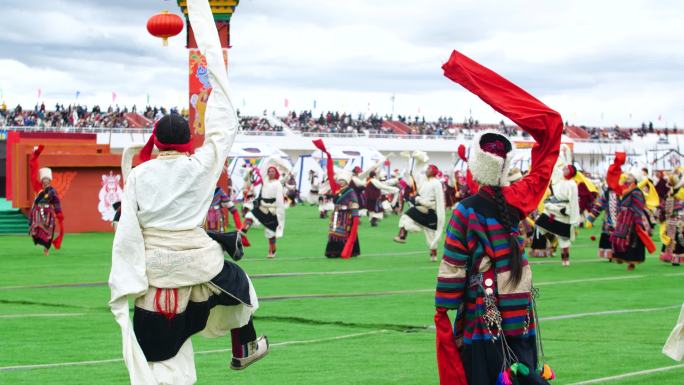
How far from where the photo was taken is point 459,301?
5.82m

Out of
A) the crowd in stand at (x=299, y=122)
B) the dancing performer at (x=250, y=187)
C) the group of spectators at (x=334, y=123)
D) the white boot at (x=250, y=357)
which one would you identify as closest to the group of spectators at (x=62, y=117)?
the crowd in stand at (x=299, y=122)

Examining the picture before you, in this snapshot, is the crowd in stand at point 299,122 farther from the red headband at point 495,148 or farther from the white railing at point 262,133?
the red headband at point 495,148

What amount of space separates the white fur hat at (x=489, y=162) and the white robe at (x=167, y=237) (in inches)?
52.4

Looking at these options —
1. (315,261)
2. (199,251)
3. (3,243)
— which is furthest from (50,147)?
(199,251)

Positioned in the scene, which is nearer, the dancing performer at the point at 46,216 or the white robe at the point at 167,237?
the white robe at the point at 167,237

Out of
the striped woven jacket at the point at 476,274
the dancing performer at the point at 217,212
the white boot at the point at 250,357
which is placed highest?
the striped woven jacket at the point at 476,274

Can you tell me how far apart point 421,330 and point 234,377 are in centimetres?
308

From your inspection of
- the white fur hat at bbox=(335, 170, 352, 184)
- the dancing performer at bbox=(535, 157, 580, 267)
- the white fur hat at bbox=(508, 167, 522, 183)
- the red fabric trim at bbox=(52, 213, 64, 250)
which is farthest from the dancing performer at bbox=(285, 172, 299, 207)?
the dancing performer at bbox=(535, 157, 580, 267)

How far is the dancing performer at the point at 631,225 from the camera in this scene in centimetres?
1861

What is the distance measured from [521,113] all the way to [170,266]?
6.44ft

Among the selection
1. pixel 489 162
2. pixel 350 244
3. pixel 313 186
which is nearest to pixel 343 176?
pixel 350 244

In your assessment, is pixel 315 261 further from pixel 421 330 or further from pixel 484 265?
pixel 484 265

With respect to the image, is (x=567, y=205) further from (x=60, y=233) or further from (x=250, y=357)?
(x=250, y=357)

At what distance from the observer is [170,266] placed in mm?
5797
